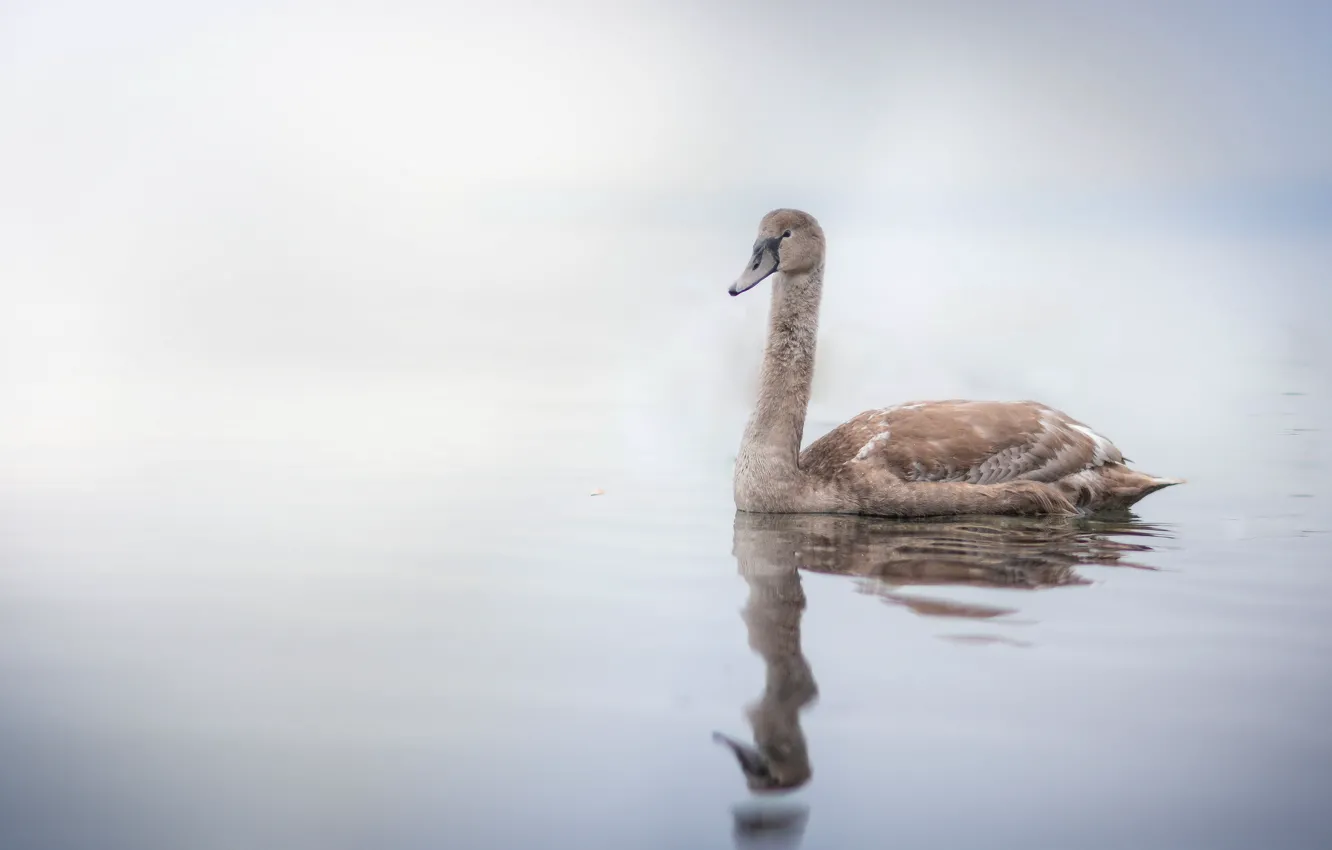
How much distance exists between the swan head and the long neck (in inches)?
5.0

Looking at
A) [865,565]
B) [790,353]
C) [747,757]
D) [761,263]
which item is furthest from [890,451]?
[747,757]

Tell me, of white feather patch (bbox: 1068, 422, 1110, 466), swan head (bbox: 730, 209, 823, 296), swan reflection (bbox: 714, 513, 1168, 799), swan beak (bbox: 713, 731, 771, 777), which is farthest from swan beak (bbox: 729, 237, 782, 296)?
swan beak (bbox: 713, 731, 771, 777)

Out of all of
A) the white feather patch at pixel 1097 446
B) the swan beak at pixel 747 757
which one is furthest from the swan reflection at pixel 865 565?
the white feather patch at pixel 1097 446

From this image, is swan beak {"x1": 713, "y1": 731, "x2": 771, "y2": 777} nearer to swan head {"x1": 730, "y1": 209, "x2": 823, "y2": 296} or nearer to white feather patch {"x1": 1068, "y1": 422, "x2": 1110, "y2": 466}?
swan head {"x1": 730, "y1": 209, "x2": 823, "y2": 296}

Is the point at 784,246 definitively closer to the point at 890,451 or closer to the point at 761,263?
the point at 761,263

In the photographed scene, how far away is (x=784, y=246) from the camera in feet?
31.4

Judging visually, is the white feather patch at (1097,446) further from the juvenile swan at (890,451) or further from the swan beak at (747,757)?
the swan beak at (747,757)

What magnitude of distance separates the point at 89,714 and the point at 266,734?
686 millimetres

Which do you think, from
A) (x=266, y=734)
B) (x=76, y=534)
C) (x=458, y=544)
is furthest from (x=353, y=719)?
(x=76, y=534)

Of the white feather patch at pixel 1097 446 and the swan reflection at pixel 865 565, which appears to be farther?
the white feather patch at pixel 1097 446

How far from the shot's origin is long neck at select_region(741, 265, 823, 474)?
945 cm

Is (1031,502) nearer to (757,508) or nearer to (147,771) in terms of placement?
(757,508)

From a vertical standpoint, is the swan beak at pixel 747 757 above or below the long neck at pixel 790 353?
below

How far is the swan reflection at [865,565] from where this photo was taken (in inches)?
162
